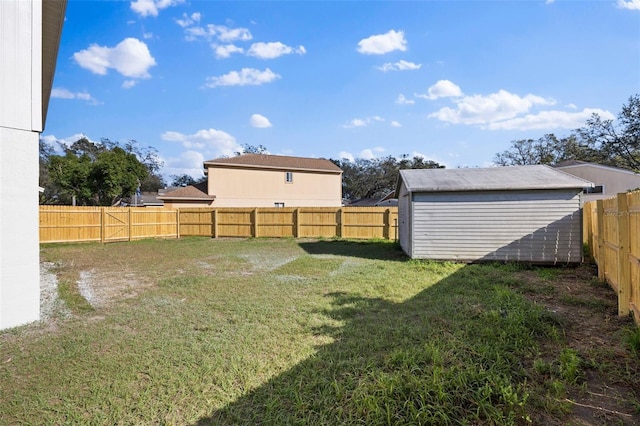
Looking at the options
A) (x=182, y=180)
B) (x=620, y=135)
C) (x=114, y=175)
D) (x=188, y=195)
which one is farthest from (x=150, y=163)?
→ (x=620, y=135)

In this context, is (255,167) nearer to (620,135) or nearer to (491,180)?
(491,180)

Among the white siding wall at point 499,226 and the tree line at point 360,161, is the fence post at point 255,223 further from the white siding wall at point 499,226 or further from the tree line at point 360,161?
the tree line at point 360,161

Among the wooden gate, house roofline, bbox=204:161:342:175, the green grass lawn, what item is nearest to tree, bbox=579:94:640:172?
house roofline, bbox=204:161:342:175

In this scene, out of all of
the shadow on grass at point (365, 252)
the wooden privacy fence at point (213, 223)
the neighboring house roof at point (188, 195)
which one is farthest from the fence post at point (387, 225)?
the neighboring house roof at point (188, 195)

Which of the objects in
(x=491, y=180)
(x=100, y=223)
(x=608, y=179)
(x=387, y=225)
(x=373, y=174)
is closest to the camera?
(x=491, y=180)

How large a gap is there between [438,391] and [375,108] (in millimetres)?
13981

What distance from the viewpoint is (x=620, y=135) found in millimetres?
24719

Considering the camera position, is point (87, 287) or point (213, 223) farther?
point (213, 223)

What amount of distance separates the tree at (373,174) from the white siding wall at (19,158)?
37131mm

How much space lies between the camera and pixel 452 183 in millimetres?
8430

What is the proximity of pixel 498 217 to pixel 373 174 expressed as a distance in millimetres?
Answer: 33682

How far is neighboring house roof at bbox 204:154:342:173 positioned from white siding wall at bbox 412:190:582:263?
51.6 feet

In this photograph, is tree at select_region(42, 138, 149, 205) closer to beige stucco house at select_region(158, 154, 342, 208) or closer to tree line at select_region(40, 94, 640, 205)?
tree line at select_region(40, 94, 640, 205)

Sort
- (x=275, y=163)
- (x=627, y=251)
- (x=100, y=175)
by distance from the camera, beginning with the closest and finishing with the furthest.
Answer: (x=627, y=251)
(x=275, y=163)
(x=100, y=175)
